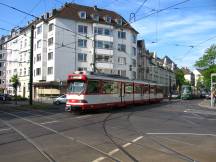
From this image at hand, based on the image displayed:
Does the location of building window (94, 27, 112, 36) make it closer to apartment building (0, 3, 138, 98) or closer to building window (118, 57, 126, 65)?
apartment building (0, 3, 138, 98)

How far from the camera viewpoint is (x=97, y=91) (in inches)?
1014

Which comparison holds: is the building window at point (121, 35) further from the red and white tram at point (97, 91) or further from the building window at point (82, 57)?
the red and white tram at point (97, 91)

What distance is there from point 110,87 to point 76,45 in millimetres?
36896

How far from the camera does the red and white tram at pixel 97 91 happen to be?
2464 cm

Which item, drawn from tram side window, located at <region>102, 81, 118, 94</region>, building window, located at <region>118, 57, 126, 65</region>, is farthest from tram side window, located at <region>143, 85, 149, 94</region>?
building window, located at <region>118, 57, 126, 65</region>

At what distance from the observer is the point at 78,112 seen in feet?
88.8

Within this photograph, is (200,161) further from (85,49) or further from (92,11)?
(92,11)

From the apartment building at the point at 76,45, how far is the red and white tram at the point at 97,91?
28.3m

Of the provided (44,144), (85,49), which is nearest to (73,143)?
(44,144)

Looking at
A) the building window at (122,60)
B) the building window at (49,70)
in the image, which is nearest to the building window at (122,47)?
the building window at (122,60)

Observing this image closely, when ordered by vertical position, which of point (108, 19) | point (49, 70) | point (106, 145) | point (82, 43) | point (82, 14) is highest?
point (82, 14)

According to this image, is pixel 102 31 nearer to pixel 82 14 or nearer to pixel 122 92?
pixel 82 14

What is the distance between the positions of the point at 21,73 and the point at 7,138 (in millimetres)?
68022

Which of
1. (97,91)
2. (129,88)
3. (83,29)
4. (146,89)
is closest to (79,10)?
(83,29)
